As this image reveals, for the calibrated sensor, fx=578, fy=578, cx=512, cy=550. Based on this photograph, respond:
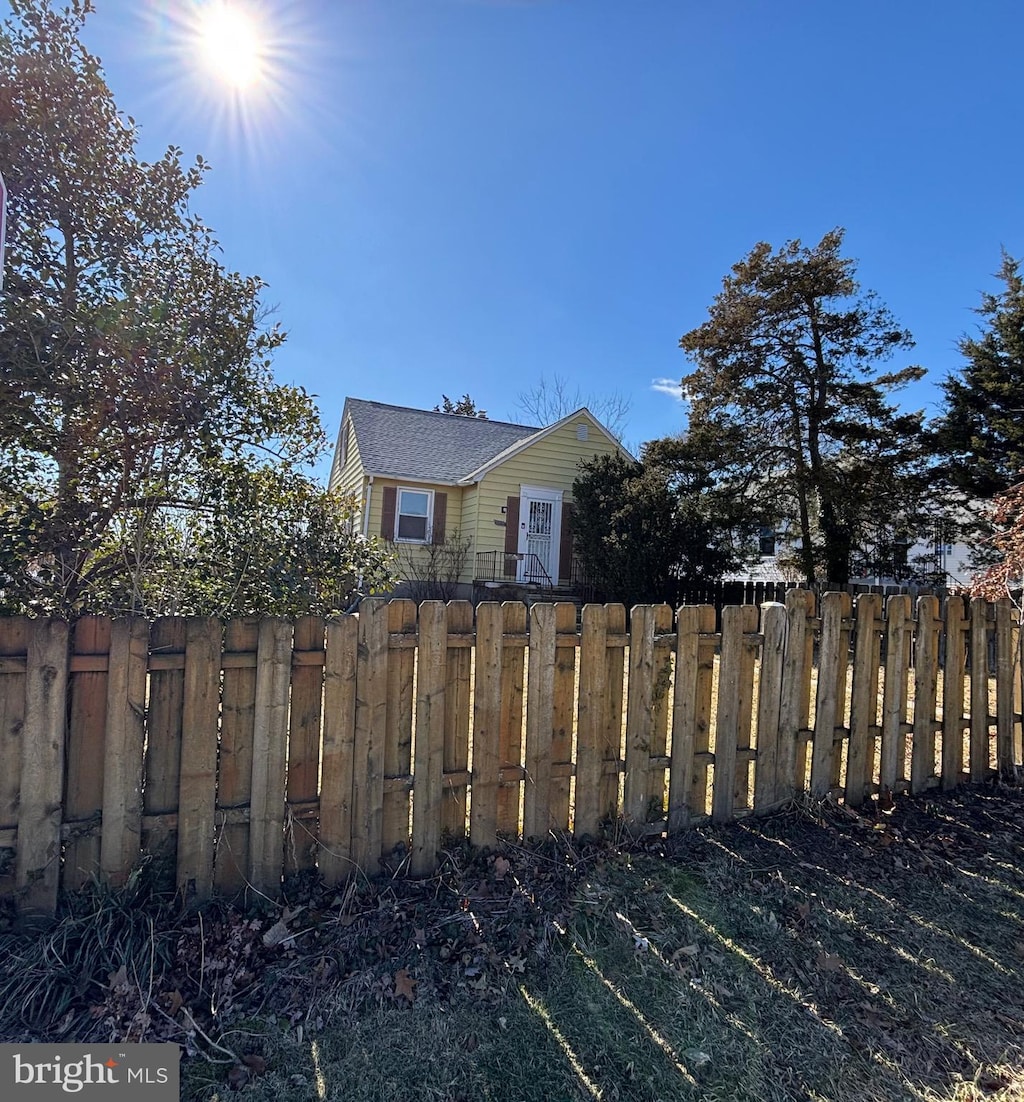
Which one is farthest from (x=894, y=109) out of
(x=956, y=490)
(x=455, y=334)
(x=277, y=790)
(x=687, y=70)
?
(x=956, y=490)

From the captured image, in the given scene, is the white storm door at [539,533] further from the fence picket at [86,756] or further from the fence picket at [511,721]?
the fence picket at [86,756]

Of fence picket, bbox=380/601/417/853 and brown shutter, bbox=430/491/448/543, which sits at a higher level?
brown shutter, bbox=430/491/448/543

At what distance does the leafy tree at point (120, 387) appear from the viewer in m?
2.50

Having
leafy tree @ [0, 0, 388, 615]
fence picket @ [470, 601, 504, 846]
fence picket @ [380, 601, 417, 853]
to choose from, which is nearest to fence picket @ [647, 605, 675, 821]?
fence picket @ [470, 601, 504, 846]

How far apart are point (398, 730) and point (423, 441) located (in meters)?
14.9

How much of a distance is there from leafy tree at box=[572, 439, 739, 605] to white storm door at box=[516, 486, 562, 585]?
138 cm

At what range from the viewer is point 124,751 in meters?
2.24

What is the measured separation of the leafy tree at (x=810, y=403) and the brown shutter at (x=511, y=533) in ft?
16.0

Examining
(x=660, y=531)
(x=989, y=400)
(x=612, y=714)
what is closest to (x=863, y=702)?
(x=612, y=714)

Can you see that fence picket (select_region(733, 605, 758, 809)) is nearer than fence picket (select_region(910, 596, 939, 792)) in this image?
Yes

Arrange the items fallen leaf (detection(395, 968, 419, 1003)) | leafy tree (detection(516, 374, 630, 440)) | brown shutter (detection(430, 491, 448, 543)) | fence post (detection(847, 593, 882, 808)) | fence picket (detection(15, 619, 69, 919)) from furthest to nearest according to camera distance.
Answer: leafy tree (detection(516, 374, 630, 440)) → brown shutter (detection(430, 491, 448, 543)) → fence post (detection(847, 593, 882, 808)) → fence picket (detection(15, 619, 69, 919)) → fallen leaf (detection(395, 968, 419, 1003))

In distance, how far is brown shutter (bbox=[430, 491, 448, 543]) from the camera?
50.9 feet

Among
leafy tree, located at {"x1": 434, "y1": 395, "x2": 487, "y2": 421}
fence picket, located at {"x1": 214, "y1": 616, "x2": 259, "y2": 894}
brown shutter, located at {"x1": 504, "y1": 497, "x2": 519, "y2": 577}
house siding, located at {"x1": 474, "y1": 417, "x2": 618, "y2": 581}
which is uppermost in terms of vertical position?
leafy tree, located at {"x1": 434, "y1": 395, "x2": 487, "y2": 421}

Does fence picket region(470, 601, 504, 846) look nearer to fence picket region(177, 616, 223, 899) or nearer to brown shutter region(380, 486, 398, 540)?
fence picket region(177, 616, 223, 899)
